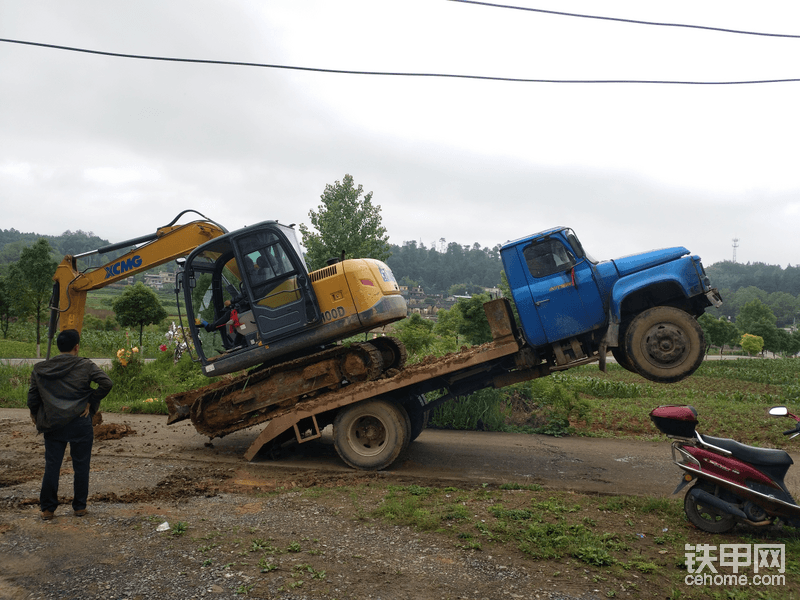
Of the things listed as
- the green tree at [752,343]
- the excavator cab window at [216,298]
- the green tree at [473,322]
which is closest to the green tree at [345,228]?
the green tree at [473,322]

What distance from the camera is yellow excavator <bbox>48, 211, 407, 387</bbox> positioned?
8.18 m

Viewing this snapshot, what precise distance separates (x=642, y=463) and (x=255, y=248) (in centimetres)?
674

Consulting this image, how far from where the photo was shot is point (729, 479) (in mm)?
5184

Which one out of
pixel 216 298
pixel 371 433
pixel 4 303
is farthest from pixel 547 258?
pixel 4 303

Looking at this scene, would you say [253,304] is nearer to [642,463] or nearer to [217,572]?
[217,572]

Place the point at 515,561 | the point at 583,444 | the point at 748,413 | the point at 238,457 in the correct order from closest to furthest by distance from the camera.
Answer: the point at 515,561
the point at 238,457
the point at 583,444
the point at 748,413

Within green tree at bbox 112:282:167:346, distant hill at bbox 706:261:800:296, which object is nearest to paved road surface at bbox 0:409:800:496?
green tree at bbox 112:282:167:346

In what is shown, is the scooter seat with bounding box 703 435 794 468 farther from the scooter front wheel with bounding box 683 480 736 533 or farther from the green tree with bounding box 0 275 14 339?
the green tree with bounding box 0 275 14 339

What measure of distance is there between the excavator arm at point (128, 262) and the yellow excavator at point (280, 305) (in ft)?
1.35

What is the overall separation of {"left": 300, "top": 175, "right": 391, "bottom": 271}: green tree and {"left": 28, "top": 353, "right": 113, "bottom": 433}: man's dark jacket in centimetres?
1801

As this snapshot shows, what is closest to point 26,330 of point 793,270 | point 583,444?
point 583,444

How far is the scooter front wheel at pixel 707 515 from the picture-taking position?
17.1ft

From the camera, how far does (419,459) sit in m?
8.62

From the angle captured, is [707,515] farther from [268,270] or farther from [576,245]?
[268,270]
